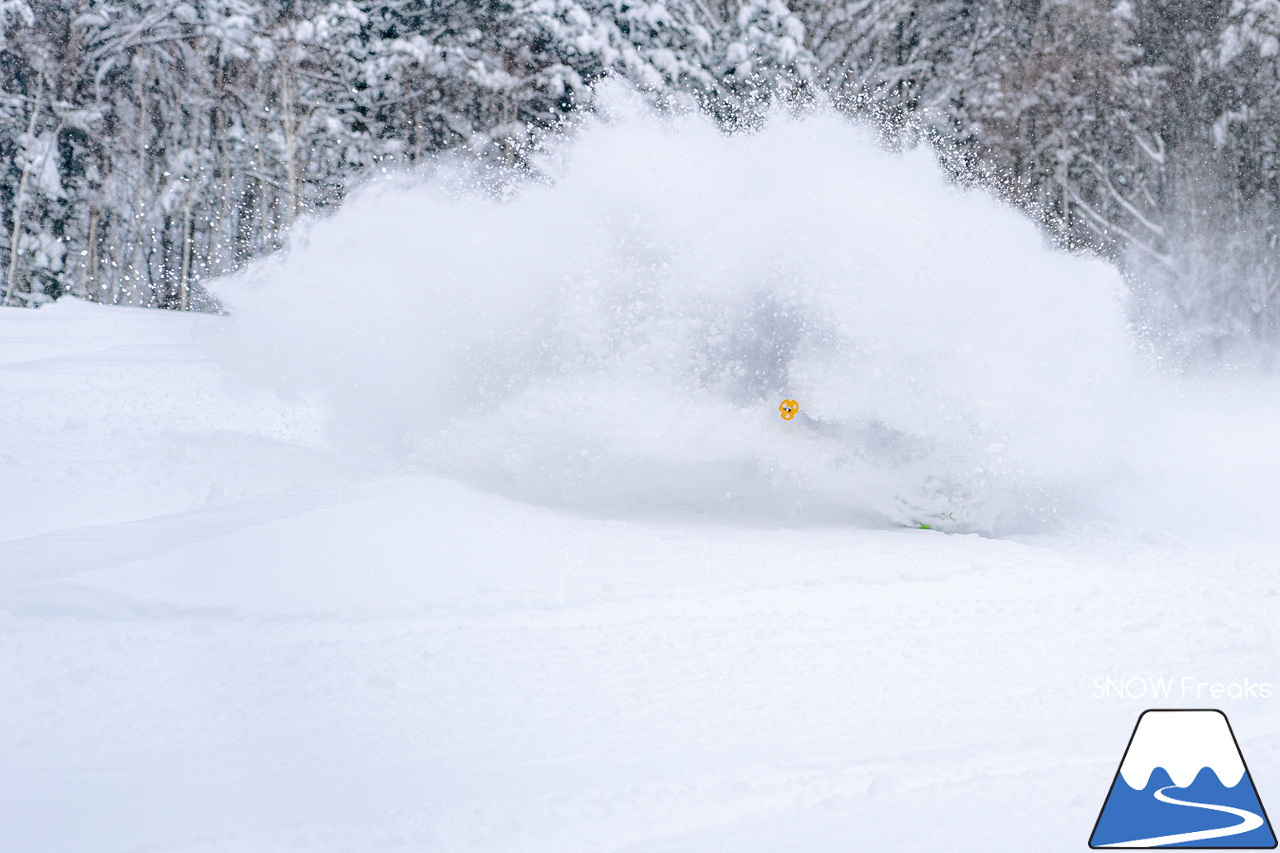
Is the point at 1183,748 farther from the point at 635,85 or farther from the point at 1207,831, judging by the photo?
the point at 635,85

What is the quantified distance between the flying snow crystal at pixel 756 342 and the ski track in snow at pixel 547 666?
0.34 meters

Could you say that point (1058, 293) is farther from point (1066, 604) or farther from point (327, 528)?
point (327, 528)

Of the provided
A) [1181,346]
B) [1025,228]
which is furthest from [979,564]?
[1181,346]

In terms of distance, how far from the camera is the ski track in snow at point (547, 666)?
1.98 metres

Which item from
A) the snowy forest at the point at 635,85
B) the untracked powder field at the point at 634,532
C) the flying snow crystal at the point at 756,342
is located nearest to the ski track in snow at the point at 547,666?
the untracked powder field at the point at 634,532

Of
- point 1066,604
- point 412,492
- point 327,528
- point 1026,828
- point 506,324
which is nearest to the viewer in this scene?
point 1026,828

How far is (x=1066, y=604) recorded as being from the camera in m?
3.31

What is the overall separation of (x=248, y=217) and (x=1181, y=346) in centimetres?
1492

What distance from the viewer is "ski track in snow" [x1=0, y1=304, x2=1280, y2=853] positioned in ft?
6.51

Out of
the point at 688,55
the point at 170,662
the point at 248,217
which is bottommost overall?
the point at 170,662

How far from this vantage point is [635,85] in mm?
14789

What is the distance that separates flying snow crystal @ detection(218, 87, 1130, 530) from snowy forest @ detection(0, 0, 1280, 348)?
9.81 meters

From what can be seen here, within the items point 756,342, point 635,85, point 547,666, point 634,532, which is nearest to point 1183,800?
point 547,666

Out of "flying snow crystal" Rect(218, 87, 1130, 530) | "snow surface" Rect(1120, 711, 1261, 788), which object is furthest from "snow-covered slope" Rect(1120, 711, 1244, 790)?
"flying snow crystal" Rect(218, 87, 1130, 530)
